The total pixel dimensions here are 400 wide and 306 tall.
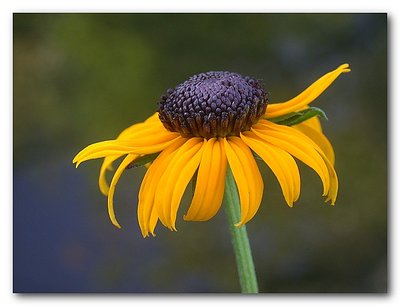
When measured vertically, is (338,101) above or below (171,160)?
above

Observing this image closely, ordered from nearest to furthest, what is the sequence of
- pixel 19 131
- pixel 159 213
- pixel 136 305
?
pixel 159 213, pixel 136 305, pixel 19 131

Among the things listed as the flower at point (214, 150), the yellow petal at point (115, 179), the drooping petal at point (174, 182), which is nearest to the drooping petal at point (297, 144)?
the flower at point (214, 150)

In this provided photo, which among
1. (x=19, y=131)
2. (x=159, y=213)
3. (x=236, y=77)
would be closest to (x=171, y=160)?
(x=159, y=213)

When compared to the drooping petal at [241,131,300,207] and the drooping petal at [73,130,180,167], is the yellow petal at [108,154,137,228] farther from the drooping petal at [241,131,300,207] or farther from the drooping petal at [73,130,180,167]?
the drooping petal at [241,131,300,207]

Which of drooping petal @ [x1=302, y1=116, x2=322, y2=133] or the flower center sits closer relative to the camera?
the flower center

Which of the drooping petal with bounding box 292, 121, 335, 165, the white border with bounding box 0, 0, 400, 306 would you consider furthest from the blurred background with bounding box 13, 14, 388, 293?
the drooping petal with bounding box 292, 121, 335, 165
